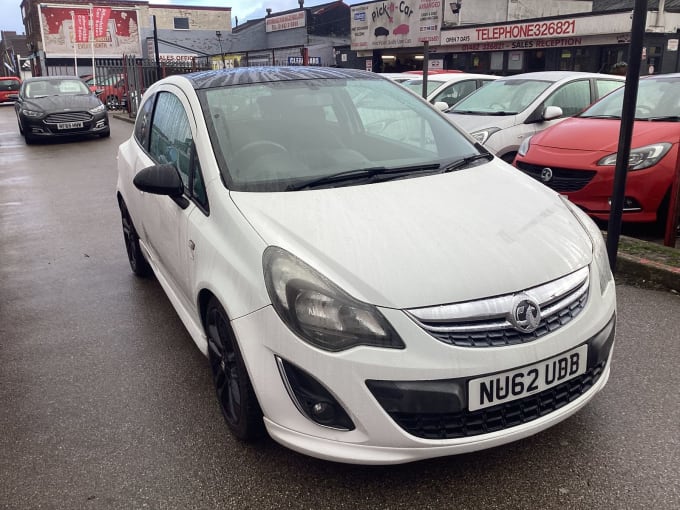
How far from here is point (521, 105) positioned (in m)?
7.92

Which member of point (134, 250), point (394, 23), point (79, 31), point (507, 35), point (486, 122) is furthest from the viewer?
point (79, 31)

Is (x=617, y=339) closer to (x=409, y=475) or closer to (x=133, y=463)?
(x=409, y=475)

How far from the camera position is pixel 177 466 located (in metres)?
2.62

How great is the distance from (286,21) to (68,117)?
101 ft

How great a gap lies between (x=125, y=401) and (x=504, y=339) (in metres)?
1.96

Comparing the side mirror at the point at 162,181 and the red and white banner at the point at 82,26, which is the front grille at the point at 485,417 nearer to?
the side mirror at the point at 162,181

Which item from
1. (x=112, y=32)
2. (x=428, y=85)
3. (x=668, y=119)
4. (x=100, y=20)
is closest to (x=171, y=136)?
(x=668, y=119)

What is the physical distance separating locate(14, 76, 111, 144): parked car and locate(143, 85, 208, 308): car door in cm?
1197

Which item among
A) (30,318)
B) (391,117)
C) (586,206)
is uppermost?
(391,117)

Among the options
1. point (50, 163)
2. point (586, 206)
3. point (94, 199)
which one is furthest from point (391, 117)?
point (50, 163)

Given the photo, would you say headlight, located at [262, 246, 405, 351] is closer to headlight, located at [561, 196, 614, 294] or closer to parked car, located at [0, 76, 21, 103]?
headlight, located at [561, 196, 614, 294]

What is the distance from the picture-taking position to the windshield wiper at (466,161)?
3176 mm

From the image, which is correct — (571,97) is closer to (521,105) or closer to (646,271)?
(521,105)

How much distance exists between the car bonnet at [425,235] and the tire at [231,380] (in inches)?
18.3
